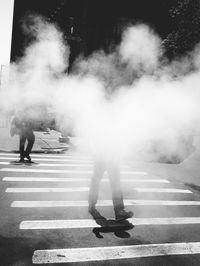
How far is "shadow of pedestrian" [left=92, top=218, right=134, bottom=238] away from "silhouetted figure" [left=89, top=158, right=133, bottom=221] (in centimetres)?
11

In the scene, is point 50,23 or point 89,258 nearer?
point 89,258

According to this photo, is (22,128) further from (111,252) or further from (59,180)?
(111,252)

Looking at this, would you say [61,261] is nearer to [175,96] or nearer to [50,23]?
[175,96]

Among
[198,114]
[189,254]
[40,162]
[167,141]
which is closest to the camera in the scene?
[189,254]

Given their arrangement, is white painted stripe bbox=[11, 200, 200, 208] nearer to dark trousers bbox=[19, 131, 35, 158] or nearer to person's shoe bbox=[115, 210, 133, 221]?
person's shoe bbox=[115, 210, 133, 221]

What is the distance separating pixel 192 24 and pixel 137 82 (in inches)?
198

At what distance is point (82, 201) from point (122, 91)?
7.65 feet

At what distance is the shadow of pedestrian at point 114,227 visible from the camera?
4445mm

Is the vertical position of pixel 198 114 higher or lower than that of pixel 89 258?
higher

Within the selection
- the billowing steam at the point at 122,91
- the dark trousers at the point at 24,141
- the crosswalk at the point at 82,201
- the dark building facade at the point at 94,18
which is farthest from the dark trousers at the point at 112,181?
the dark building facade at the point at 94,18

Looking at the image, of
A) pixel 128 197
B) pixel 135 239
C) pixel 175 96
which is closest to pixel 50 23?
pixel 175 96

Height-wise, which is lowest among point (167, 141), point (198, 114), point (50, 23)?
point (167, 141)

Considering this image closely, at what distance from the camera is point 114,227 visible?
467 centimetres

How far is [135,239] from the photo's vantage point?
4.31 m
